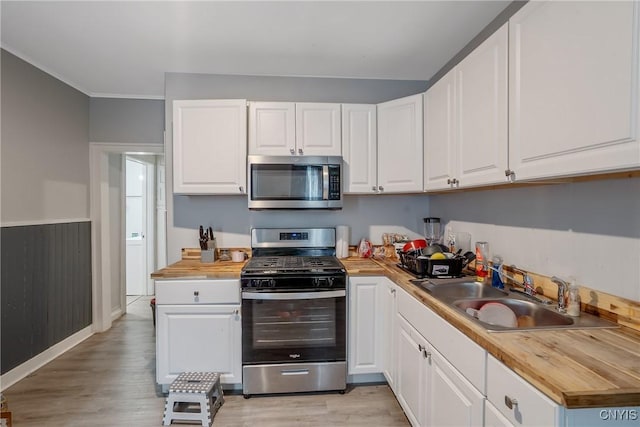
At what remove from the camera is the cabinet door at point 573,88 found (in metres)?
0.96

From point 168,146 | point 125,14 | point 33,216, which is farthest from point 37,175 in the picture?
point 125,14

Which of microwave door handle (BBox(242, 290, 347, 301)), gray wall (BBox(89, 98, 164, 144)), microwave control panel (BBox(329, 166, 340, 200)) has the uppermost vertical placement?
gray wall (BBox(89, 98, 164, 144))

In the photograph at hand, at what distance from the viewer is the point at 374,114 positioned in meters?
2.69

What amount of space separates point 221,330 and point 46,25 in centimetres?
228

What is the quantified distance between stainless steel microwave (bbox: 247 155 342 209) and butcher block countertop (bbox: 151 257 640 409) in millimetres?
1326

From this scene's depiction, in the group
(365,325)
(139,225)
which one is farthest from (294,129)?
(139,225)

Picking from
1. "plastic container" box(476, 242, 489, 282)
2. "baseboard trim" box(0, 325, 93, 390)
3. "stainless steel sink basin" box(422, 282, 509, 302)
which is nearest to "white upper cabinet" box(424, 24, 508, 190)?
"plastic container" box(476, 242, 489, 282)

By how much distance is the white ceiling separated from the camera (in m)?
1.93

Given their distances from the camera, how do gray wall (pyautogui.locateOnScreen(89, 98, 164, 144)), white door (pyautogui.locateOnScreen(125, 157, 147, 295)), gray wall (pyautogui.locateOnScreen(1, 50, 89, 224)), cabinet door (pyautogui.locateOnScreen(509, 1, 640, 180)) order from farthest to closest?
1. white door (pyautogui.locateOnScreen(125, 157, 147, 295))
2. gray wall (pyautogui.locateOnScreen(89, 98, 164, 144))
3. gray wall (pyautogui.locateOnScreen(1, 50, 89, 224))
4. cabinet door (pyautogui.locateOnScreen(509, 1, 640, 180))

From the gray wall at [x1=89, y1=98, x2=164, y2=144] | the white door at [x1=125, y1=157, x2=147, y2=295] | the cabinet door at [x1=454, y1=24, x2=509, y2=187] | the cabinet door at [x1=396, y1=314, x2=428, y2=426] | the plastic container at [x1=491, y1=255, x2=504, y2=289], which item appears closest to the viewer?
the cabinet door at [x1=454, y1=24, x2=509, y2=187]

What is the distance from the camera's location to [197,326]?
7.45 ft

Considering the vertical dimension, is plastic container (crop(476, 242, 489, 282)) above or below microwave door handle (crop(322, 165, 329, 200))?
below

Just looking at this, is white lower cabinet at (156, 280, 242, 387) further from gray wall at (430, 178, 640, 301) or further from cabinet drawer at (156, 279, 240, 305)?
gray wall at (430, 178, 640, 301)

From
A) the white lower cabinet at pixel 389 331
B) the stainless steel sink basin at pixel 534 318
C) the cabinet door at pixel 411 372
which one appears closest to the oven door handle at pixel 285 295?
the white lower cabinet at pixel 389 331
